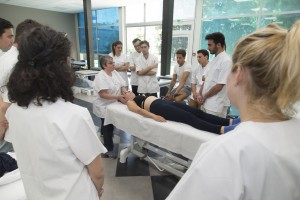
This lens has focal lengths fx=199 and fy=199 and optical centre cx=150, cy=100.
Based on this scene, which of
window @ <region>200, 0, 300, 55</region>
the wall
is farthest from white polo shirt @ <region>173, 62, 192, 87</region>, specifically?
the wall

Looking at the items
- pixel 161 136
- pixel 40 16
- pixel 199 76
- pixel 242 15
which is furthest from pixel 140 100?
pixel 40 16

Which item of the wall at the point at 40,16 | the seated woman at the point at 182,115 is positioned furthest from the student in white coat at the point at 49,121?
the wall at the point at 40,16

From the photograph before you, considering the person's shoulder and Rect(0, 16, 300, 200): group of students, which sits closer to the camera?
Rect(0, 16, 300, 200): group of students

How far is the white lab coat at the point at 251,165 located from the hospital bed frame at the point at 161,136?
1055mm

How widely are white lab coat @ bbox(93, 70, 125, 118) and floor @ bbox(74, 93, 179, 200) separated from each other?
23.2 inches

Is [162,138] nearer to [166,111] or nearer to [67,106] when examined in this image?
[166,111]

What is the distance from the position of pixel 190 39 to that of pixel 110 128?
453 centimetres

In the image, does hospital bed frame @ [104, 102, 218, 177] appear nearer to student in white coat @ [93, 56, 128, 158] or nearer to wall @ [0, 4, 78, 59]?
student in white coat @ [93, 56, 128, 158]

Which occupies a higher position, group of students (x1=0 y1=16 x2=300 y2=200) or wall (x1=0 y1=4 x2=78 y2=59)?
wall (x1=0 y1=4 x2=78 y2=59)

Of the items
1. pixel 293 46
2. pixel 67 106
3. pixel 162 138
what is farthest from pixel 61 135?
pixel 162 138

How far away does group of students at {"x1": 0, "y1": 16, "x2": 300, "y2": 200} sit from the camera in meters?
0.47

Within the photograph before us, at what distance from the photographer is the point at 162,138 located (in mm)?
1789

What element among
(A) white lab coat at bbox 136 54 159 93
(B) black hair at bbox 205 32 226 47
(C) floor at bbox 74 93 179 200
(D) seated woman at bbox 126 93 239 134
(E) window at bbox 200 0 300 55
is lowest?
(C) floor at bbox 74 93 179 200

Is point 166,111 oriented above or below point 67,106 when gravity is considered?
below
